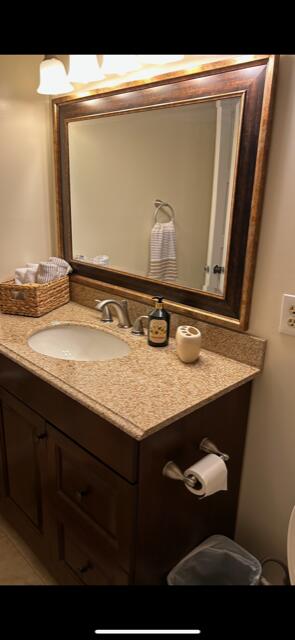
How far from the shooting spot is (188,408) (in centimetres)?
97

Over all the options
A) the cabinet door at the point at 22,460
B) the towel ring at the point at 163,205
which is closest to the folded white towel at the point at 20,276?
the cabinet door at the point at 22,460

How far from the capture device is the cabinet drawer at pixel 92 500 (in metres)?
0.97

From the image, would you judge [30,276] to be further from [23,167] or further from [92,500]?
[92,500]

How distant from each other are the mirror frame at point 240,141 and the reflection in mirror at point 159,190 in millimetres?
25

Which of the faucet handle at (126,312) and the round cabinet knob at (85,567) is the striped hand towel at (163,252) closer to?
the faucet handle at (126,312)

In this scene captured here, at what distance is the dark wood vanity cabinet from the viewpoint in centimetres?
97

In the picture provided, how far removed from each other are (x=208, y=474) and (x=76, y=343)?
2.63 feet

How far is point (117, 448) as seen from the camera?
0.94m

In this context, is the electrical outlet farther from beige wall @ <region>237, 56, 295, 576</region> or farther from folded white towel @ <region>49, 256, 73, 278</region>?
folded white towel @ <region>49, 256, 73, 278</region>

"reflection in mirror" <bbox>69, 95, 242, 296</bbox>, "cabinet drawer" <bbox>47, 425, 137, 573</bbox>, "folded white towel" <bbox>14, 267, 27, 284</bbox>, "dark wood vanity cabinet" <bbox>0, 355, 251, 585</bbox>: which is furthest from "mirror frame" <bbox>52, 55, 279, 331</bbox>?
"cabinet drawer" <bbox>47, 425, 137, 573</bbox>

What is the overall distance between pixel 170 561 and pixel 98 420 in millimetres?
493

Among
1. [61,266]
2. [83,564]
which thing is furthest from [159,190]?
[83,564]

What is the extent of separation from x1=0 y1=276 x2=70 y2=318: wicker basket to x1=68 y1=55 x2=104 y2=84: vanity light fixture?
2.55 feet
